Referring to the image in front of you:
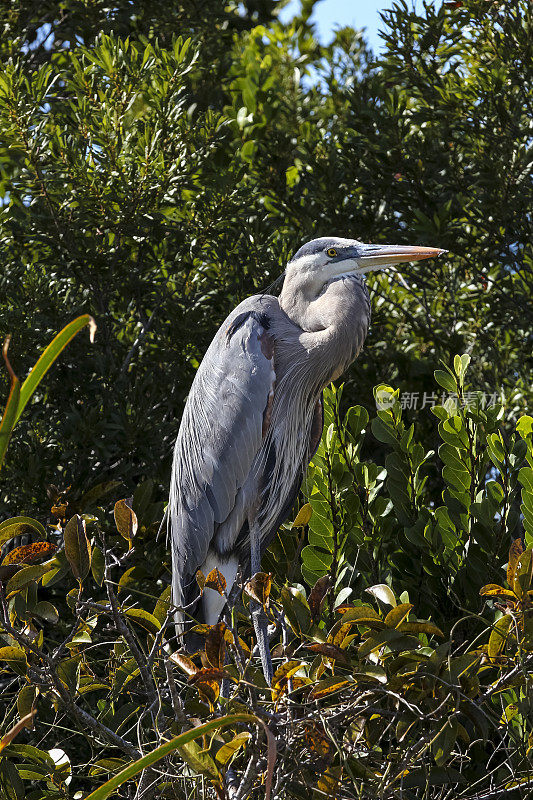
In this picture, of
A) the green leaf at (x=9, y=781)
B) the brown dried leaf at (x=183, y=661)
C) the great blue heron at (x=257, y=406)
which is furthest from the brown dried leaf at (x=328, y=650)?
the great blue heron at (x=257, y=406)

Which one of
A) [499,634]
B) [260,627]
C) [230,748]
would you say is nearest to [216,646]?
[230,748]

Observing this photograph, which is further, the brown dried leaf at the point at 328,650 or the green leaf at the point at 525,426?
the green leaf at the point at 525,426

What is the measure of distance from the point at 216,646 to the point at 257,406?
110cm

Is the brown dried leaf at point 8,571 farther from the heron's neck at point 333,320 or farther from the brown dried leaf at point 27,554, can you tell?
the heron's neck at point 333,320

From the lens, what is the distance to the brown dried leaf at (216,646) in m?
1.87

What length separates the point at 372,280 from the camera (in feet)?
14.5

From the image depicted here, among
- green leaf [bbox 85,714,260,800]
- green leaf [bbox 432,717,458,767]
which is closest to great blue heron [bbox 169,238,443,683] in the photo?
green leaf [bbox 432,717,458,767]

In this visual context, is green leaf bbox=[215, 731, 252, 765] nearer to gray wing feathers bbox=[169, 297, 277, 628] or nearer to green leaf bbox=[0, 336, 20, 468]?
green leaf bbox=[0, 336, 20, 468]

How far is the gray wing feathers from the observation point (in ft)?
9.43

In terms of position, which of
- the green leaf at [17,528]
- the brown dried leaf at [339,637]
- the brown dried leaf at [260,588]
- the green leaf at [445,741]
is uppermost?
the green leaf at [17,528]

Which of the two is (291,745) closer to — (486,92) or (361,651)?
(361,651)

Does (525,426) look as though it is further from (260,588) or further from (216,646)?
(216,646)

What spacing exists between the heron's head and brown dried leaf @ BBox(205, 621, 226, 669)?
54.3 inches

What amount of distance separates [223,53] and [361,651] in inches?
157
